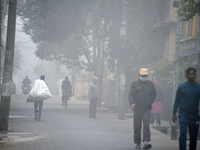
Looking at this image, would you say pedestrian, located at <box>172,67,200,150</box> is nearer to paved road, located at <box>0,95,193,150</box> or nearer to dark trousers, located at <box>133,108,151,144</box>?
dark trousers, located at <box>133,108,151,144</box>

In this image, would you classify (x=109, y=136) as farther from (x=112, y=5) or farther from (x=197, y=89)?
(x=112, y=5)

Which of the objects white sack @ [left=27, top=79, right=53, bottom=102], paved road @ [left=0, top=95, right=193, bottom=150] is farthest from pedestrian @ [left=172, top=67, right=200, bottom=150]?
white sack @ [left=27, top=79, right=53, bottom=102]

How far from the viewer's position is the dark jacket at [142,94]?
9117 mm

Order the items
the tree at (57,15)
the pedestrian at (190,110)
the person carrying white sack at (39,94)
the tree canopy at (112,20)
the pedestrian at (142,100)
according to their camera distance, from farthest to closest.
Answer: the tree canopy at (112,20) < the tree at (57,15) < the person carrying white sack at (39,94) < the pedestrian at (142,100) < the pedestrian at (190,110)

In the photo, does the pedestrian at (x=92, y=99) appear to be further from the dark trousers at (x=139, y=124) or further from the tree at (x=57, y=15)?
the dark trousers at (x=139, y=124)

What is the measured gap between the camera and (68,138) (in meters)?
10.4

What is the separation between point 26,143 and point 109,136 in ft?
8.70

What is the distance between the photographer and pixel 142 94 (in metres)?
9.12

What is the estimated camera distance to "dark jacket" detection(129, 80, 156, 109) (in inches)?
359

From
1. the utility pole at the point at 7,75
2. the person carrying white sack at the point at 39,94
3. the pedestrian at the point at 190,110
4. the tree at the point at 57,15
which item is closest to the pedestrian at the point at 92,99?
the person carrying white sack at the point at 39,94

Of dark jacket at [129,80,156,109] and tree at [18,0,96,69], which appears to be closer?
dark jacket at [129,80,156,109]

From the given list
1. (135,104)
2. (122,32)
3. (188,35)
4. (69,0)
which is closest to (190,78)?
(135,104)

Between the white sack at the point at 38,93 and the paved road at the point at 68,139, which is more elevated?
the white sack at the point at 38,93

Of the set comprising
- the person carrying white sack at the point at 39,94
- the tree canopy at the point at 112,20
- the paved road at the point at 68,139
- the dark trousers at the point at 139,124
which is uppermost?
the tree canopy at the point at 112,20
